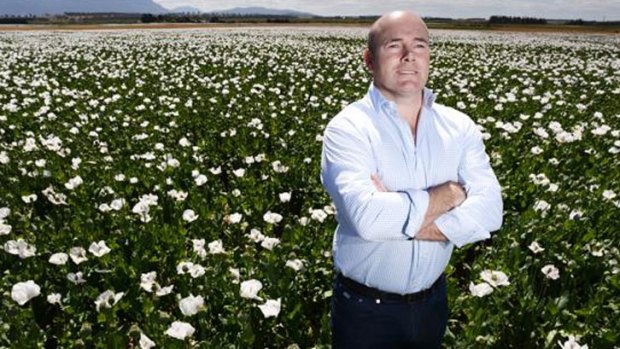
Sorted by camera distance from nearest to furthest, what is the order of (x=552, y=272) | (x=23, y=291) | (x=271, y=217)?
(x=23, y=291), (x=552, y=272), (x=271, y=217)

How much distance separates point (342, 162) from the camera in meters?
2.38

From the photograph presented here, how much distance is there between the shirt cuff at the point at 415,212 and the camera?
2195mm

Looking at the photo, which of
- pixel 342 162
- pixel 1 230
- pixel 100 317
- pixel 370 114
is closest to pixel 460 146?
pixel 370 114

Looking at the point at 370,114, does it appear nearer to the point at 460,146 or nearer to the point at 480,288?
the point at 460,146

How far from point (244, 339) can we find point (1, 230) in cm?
297

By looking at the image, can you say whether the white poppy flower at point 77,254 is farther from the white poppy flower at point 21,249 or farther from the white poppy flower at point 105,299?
the white poppy flower at point 105,299

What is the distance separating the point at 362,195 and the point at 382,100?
55cm

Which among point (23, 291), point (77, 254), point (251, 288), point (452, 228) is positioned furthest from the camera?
point (77, 254)

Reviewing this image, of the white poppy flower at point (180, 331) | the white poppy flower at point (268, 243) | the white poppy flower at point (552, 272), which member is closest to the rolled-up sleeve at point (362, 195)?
the white poppy flower at point (180, 331)

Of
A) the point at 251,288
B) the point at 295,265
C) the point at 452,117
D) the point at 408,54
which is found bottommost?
the point at 295,265

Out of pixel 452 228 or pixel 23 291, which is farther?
pixel 23 291

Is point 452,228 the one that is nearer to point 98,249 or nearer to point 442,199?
point 442,199

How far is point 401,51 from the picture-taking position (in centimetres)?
234

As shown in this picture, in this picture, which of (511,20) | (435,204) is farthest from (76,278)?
(511,20)
